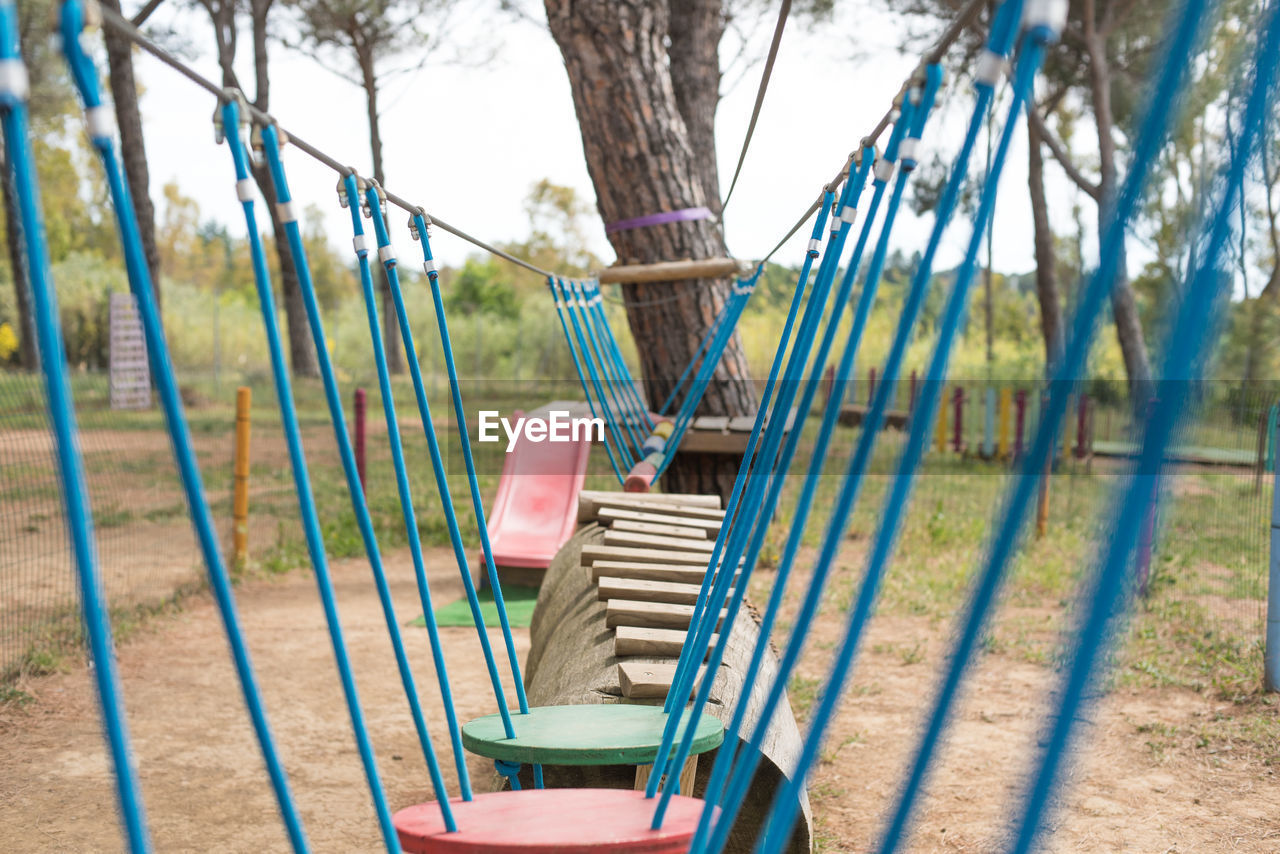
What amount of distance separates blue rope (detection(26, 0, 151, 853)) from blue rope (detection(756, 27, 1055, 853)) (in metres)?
0.45

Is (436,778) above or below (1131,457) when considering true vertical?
below

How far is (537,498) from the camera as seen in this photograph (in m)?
5.18

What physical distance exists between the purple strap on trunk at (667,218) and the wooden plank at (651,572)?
2.44 m

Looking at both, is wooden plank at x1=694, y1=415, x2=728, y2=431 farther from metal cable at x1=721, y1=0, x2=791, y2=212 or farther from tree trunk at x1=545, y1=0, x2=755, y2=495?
metal cable at x1=721, y1=0, x2=791, y2=212

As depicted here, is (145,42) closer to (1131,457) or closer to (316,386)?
(1131,457)

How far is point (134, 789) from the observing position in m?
0.70

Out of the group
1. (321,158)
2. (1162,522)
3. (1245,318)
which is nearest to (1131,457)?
(1162,522)

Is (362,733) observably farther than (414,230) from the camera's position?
No

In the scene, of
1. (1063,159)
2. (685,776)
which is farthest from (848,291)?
(1063,159)

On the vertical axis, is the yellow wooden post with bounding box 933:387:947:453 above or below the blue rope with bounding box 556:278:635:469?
below

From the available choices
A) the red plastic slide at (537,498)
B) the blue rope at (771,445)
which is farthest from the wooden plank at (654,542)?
the red plastic slide at (537,498)

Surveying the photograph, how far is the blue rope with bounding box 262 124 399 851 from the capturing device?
95 centimetres

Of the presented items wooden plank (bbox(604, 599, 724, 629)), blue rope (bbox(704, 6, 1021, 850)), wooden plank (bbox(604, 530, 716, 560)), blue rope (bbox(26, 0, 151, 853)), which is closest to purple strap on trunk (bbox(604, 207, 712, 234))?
wooden plank (bbox(604, 530, 716, 560))

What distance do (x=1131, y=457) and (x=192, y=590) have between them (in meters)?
4.56
